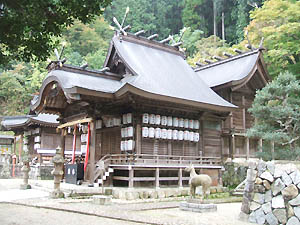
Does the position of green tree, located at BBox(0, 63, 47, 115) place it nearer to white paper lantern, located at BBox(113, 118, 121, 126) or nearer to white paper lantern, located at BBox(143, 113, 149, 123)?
white paper lantern, located at BBox(113, 118, 121, 126)

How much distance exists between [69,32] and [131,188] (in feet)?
125

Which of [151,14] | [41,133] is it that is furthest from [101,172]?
[151,14]

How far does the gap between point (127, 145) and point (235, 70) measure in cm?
1040

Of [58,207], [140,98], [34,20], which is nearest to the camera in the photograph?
[34,20]

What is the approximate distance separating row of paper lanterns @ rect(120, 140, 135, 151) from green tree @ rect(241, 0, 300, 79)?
14.1m

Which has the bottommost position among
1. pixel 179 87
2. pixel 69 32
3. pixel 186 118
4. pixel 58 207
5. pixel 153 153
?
pixel 58 207

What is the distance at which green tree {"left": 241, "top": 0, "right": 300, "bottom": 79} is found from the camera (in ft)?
77.3

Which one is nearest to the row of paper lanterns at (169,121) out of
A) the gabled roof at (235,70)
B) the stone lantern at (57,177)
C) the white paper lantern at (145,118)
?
the white paper lantern at (145,118)

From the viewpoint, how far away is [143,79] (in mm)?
16203

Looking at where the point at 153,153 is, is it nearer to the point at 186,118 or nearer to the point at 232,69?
the point at 186,118

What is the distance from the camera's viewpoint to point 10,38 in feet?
22.0

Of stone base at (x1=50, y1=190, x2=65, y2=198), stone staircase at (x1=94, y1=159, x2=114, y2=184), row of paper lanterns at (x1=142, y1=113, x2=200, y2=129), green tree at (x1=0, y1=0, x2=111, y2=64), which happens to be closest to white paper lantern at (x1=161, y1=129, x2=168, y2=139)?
row of paper lanterns at (x1=142, y1=113, x2=200, y2=129)

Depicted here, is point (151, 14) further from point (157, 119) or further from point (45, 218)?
point (45, 218)

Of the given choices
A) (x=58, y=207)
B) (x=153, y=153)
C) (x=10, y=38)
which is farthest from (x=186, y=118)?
(x=10, y=38)
